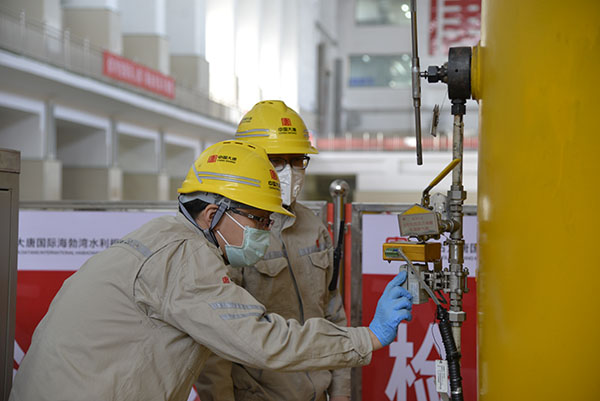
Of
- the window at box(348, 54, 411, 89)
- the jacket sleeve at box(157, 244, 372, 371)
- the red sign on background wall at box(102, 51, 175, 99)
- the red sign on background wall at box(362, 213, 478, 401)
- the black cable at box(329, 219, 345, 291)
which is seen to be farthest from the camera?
the window at box(348, 54, 411, 89)

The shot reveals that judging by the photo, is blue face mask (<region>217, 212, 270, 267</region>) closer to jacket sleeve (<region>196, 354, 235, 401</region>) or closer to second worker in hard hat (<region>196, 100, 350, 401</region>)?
second worker in hard hat (<region>196, 100, 350, 401</region>)

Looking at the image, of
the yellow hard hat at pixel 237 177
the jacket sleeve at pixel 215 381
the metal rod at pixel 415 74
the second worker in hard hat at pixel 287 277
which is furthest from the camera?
the second worker in hard hat at pixel 287 277

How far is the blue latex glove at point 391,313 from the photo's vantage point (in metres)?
1.79

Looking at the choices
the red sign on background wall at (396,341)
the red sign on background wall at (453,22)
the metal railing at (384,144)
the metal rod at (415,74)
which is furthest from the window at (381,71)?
the metal rod at (415,74)

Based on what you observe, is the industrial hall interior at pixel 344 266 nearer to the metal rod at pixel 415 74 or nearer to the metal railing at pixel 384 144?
the metal rod at pixel 415 74

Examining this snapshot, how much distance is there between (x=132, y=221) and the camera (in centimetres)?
375

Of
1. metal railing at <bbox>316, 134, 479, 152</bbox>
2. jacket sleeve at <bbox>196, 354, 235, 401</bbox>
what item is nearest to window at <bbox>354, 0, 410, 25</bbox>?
metal railing at <bbox>316, 134, 479, 152</bbox>

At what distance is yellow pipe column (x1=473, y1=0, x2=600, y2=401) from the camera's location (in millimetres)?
1424

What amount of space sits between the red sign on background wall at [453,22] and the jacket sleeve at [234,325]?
1135 inches

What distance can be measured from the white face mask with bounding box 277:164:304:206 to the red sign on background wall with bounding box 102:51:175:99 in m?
11.7

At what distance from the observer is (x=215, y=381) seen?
7.44 ft

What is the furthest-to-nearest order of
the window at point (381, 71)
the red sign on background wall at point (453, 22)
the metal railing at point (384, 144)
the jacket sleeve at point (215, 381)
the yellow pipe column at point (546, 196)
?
the window at point (381, 71) → the red sign on background wall at point (453, 22) → the metal railing at point (384, 144) → the jacket sleeve at point (215, 381) → the yellow pipe column at point (546, 196)

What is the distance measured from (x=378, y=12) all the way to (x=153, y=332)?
32269 mm

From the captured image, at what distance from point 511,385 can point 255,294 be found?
1.07m
